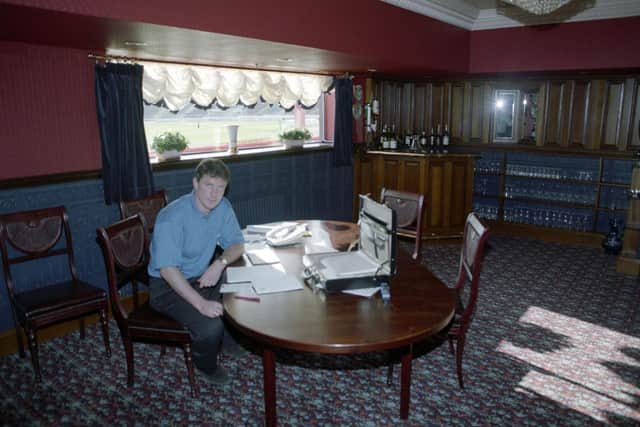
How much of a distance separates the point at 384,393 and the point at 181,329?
50.1 inches

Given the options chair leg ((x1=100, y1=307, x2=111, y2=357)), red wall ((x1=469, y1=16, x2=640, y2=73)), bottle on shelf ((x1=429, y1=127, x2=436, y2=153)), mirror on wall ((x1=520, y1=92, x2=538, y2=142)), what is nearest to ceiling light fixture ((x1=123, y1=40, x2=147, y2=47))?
chair leg ((x1=100, y1=307, x2=111, y2=357))

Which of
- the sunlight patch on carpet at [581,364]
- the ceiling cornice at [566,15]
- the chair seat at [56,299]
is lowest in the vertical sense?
the sunlight patch on carpet at [581,364]

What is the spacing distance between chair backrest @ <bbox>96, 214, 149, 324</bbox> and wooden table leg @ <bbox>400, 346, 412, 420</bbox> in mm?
1594

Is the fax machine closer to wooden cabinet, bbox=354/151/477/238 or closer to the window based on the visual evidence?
the window

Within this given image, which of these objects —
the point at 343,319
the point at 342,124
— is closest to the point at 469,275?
the point at 343,319

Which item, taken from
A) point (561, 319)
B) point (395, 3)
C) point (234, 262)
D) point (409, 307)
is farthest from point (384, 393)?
point (395, 3)

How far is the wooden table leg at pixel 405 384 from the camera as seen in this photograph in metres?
2.65

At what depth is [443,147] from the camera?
721cm

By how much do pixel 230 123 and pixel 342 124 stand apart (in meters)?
1.47

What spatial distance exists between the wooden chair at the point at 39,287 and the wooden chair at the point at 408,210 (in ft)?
7.37

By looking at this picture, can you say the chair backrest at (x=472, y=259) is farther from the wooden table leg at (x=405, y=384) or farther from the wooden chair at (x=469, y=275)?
the wooden table leg at (x=405, y=384)

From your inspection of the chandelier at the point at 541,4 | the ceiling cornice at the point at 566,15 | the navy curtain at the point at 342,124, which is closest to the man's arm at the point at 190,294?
the chandelier at the point at 541,4

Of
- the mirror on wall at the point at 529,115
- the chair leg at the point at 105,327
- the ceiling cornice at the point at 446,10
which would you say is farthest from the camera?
the mirror on wall at the point at 529,115

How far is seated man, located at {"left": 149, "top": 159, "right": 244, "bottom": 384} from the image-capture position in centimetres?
276
